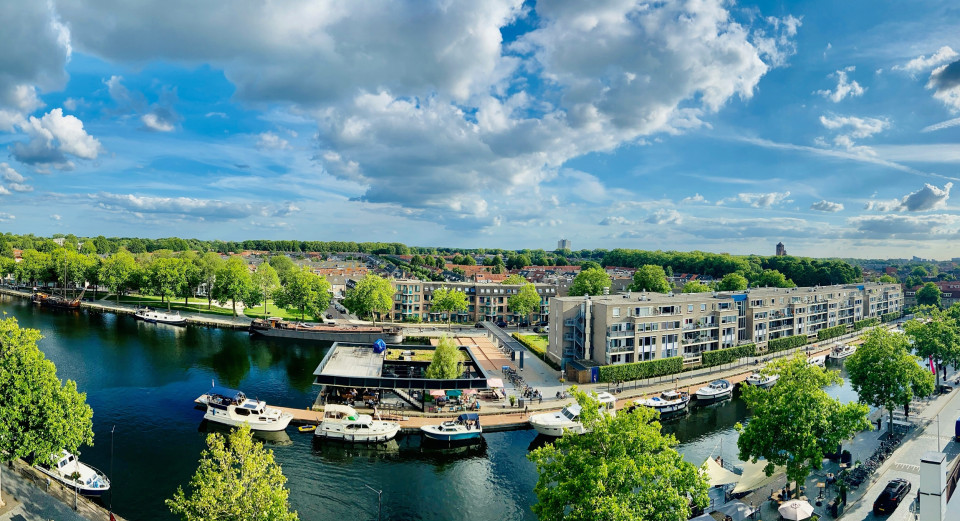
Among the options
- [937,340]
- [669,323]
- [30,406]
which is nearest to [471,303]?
[669,323]

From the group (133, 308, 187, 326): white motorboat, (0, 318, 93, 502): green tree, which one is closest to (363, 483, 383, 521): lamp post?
(0, 318, 93, 502): green tree

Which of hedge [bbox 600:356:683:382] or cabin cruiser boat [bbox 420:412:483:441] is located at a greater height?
hedge [bbox 600:356:683:382]

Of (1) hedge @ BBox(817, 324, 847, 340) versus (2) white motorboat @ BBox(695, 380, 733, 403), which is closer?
(2) white motorboat @ BBox(695, 380, 733, 403)

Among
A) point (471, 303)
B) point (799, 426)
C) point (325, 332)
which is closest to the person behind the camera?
point (799, 426)

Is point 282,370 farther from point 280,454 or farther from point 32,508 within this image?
point 32,508

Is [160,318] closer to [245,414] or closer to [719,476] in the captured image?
[245,414]

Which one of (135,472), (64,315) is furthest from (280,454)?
(64,315)

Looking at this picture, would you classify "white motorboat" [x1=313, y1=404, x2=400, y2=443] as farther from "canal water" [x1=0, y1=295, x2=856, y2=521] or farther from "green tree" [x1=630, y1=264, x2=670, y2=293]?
"green tree" [x1=630, y1=264, x2=670, y2=293]
